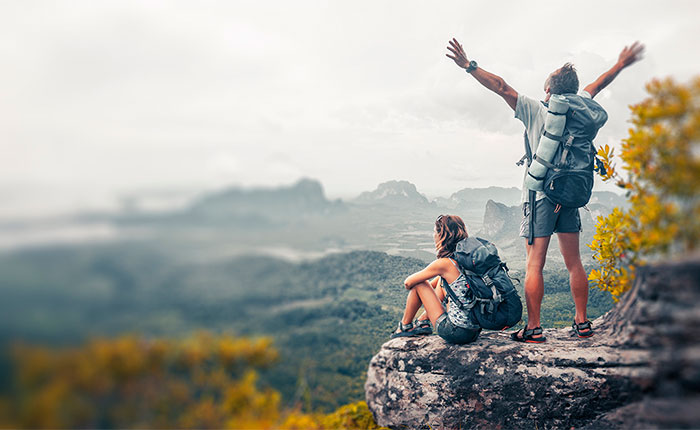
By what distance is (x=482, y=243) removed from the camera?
4.02 m

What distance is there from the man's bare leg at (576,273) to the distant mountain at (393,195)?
6.51 feet

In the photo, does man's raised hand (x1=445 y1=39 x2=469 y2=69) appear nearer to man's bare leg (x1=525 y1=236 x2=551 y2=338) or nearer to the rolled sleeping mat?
the rolled sleeping mat

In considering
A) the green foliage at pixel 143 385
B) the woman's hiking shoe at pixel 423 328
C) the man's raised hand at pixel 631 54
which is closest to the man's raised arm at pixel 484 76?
the man's raised hand at pixel 631 54

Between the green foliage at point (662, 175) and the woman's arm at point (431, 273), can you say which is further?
the woman's arm at point (431, 273)

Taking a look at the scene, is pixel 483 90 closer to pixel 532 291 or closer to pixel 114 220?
pixel 532 291

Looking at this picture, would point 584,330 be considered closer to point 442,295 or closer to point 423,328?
point 442,295

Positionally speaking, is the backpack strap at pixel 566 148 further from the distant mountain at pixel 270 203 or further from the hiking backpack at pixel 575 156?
the distant mountain at pixel 270 203

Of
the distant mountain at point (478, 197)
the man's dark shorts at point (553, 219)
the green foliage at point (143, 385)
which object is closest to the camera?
the green foliage at point (143, 385)

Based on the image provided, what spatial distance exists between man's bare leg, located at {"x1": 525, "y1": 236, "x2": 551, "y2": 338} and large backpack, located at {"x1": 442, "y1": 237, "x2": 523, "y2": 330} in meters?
0.18

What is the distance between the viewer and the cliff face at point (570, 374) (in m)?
2.39

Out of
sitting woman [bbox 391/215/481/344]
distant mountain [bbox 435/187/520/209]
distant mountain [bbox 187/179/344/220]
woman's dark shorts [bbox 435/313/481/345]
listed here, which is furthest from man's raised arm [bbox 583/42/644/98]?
distant mountain [bbox 187/179/344/220]

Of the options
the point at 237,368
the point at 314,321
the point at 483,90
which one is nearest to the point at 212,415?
the point at 237,368

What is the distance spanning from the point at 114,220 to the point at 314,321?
249cm

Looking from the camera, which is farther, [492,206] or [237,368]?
[492,206]
